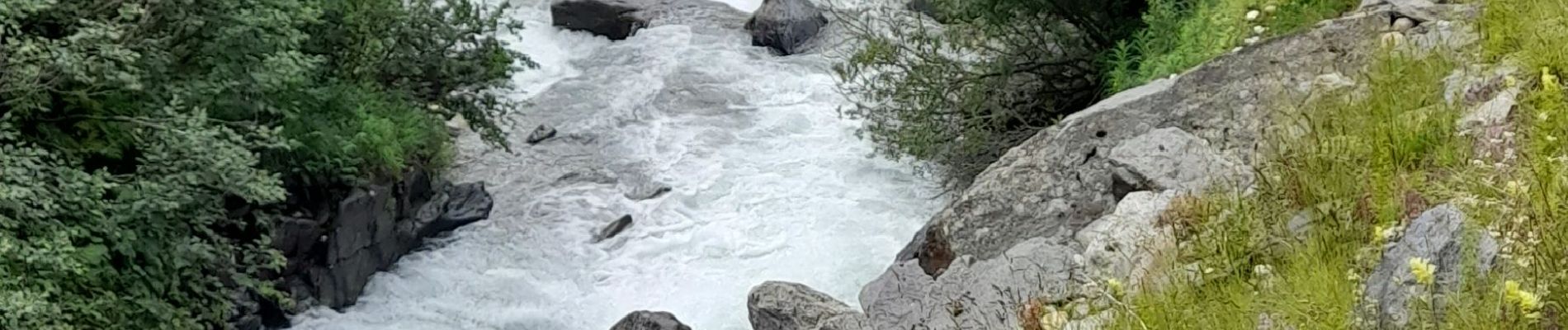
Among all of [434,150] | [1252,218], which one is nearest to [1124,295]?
[1252,218]

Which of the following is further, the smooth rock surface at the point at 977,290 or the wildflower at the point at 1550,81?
the smooth rock surface at the point at 977,290

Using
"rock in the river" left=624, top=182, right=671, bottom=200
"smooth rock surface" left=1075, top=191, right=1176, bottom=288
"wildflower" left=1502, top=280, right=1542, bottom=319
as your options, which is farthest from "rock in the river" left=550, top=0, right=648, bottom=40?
"wildflower" left=1502, top=280, right=1542, bottom=319

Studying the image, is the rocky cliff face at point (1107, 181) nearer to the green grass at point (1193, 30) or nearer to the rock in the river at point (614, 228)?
the green grass at point (1193, 30)

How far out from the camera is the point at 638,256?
36.4 ft

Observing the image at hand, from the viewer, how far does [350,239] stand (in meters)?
9.94

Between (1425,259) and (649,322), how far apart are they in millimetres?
6190

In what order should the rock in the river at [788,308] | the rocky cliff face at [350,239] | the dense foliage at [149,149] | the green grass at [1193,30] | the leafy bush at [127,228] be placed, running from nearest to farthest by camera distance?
the leafy bush at [127,228] < the dense foliage at [149,149] < the rock in the river at [788,308] < the green grass at [1193,30] < the rocky cliff face at [350,239]

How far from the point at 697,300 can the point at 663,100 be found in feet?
15.2

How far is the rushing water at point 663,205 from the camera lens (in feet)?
33.6

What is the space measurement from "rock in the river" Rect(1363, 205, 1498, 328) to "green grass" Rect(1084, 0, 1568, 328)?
37 mm

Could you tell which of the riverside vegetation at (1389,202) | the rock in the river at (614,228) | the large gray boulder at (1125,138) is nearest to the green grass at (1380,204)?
the riverside vegetation at (1389,202)

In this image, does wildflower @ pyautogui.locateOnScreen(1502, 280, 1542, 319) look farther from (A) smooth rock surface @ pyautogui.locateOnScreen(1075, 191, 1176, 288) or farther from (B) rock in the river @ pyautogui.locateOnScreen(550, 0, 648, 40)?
(B) rock in the river @ pyautogui.locateOnScreen(550, 0, 648, 40)

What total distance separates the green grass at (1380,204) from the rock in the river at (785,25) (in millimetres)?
11003

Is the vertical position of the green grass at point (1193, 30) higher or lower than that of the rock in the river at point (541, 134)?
higher
